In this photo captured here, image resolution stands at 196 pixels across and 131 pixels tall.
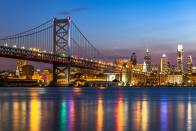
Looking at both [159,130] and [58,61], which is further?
[58,61]

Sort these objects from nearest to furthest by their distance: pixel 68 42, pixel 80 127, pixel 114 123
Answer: pixel 80 127, pixel 114 123, pixel 68 42

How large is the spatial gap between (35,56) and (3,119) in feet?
178

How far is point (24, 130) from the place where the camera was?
52.9 feet

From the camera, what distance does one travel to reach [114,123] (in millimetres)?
18797

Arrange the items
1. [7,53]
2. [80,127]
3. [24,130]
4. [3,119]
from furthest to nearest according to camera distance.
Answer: [7,53]
[3,119]
[80,127]
[24,130]

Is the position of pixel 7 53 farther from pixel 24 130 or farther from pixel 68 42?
pixel 24 130

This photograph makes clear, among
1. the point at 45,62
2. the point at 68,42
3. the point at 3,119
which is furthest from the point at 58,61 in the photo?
the point at 3,119

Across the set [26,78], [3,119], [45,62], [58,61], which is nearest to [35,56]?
[45,62]

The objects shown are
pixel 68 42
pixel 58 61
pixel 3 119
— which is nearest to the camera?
pixel 3 119

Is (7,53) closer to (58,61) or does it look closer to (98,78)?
(58,61)

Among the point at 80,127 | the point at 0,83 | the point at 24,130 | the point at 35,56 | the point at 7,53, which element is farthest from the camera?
the point at 0,83

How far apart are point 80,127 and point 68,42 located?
252ft

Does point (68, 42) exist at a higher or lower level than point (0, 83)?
higher

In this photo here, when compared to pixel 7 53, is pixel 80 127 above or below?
below
